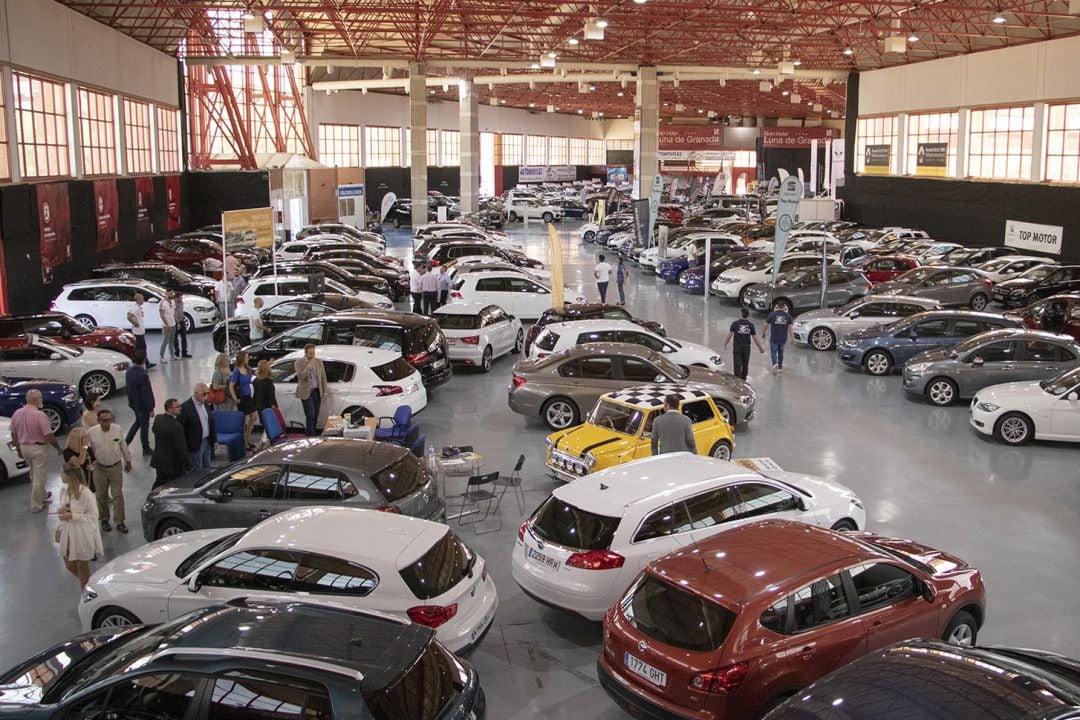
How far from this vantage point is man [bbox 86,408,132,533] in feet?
35.6

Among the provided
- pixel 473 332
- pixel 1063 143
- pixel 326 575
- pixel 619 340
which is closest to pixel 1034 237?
pixel 1063 143

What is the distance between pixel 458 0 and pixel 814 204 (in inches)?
599

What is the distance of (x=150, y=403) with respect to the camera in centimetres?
1366

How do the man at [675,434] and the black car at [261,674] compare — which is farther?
the man at [675,434]

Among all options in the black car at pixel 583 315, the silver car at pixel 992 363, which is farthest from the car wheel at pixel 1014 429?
the black car at pixel 583 315

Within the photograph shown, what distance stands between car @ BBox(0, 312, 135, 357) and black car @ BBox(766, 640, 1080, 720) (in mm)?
15749

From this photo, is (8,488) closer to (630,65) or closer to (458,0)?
(458,0)

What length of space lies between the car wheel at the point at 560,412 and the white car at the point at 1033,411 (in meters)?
6.11

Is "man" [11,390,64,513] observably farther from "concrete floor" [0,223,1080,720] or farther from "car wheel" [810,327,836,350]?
"car wheel" [810,327,836,350]

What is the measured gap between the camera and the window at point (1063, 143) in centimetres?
3359

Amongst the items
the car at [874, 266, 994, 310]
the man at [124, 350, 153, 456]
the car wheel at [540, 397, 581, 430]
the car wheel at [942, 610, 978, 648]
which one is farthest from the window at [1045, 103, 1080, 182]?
the man at [124, 350, 153, 456]

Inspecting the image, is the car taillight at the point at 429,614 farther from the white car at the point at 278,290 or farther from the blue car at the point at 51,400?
the white car at the point at 278,290

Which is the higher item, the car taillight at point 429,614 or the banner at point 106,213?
the banner at point 106,213

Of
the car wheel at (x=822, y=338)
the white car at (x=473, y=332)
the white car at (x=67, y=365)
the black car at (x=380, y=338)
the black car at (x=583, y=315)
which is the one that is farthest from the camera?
the car wheel at (x=822, y=338)
